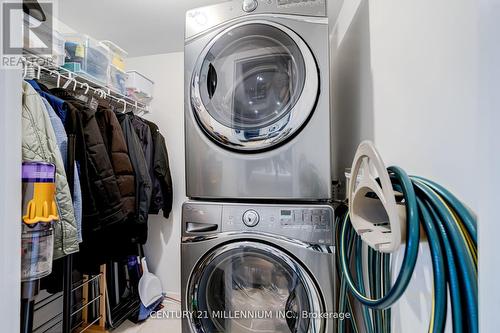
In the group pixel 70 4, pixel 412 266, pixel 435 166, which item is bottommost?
pixel 412 266

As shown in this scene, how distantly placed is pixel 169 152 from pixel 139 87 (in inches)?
24.5

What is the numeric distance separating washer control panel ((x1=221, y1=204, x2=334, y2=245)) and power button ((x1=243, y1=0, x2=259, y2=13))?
85 cm

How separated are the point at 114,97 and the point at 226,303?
167cm

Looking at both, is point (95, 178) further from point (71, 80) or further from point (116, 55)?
point (116, 55)

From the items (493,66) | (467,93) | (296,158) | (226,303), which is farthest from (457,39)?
(226,303)

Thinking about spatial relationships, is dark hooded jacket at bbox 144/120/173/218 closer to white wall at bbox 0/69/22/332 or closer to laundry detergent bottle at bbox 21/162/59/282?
laundry detergent bottle at bbox 21/162/59/282

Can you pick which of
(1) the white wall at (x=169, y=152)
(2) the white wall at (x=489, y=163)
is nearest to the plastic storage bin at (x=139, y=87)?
(1) the white wall at (x=169, y=152)

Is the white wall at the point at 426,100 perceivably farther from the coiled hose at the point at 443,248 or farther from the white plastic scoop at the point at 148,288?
the white plastic scoop at the point at 148,288

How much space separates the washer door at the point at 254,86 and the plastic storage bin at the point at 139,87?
1.16 metres

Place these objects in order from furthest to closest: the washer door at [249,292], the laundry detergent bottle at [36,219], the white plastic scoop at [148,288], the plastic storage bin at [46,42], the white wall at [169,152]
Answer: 1. the white wall at [169,152]
2. the white plastic scoop at [148,288]
3. the plastic storage bin at [46,42]
4. the washer door at [249,292]
5. the laundry detergent bottle at [36,219]

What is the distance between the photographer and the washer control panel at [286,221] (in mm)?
888

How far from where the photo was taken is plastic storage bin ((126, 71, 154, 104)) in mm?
1911

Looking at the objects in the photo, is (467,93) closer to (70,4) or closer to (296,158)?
(296,158)

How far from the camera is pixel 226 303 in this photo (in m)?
1.05
